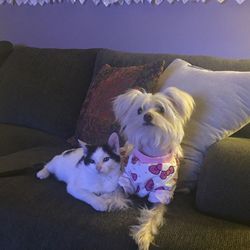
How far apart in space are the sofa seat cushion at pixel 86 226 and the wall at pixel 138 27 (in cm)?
109

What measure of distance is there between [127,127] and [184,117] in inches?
7.8

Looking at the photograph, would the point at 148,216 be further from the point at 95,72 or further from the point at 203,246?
the point at 95,72

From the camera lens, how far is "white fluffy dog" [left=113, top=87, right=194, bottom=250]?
4.41 ft

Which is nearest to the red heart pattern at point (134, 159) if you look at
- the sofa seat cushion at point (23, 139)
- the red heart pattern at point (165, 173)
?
the red heart pattern at point (165, 173)

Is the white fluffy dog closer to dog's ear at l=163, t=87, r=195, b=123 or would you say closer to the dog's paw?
dog's ear at l=163, t=87, r=195, b=123

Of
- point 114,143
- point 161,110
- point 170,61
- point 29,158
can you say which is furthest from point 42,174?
point 170,61

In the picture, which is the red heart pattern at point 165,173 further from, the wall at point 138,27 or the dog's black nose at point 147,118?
the wall at point 138,27

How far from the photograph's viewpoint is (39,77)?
7.43 ft

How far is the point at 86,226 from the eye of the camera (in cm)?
121

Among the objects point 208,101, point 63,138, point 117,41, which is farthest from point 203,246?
point 117,41

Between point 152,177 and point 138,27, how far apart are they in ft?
4.18

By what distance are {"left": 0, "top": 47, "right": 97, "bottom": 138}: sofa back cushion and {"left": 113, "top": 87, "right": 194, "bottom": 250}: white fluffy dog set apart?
76cm

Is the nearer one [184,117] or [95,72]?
[184,117]

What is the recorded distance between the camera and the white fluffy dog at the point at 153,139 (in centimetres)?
134
